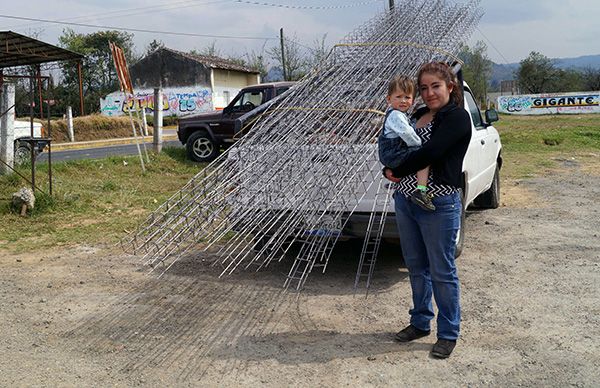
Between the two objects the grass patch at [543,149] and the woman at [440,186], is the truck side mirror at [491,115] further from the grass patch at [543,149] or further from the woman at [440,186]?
the grass patch at [543,149]

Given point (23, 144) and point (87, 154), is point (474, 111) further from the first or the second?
point (87, 154)

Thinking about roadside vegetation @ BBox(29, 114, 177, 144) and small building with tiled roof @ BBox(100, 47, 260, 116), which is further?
small building with tiled roof @ BBox(100, 47, 260, 116)

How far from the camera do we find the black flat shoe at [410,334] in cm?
398

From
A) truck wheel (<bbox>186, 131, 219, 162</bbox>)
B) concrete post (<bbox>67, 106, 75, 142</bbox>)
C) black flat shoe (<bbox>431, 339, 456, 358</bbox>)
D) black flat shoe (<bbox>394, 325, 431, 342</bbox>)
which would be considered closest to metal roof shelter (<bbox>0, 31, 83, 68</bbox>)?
truck wheel (<bbox>186, 131, 219, 162</bbox>)

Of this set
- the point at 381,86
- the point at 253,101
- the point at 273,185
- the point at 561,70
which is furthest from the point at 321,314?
the point at 561,70

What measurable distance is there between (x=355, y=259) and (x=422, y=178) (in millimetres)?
2512

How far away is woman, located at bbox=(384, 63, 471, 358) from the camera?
359cm

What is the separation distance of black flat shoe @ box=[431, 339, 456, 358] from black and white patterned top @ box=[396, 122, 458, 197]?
0.92 metres

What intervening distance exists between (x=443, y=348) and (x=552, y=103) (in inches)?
1454

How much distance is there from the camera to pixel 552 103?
3703 cm

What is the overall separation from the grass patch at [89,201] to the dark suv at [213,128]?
73 centimetres

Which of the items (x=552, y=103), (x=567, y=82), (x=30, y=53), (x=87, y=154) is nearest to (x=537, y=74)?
(x=567, y=82)

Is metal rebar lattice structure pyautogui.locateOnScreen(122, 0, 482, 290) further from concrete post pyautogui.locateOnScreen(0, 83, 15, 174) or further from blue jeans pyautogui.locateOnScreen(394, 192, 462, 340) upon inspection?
concrete post pyautogui.locateOnScreen(0, 83, 15, 174)

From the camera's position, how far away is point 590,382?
3328mm
